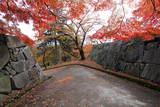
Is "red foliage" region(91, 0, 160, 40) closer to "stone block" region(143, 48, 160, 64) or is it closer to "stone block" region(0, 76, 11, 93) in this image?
"stone block" region(143, 48, 160, 64)

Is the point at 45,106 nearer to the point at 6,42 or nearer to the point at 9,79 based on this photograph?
the point at 9,79

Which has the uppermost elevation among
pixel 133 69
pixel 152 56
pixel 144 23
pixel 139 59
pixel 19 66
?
pixel 144 23

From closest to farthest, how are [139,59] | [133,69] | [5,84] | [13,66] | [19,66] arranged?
1. [5,84]
2. [13,66]
3. [19,66]
4. [139,59]
5. [133,69]

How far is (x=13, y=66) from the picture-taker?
11.4 feet

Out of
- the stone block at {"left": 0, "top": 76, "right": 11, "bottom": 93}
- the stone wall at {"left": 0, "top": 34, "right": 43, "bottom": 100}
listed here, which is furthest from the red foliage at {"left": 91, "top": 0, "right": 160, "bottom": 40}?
the stone block at {"left": 0, "top": 76, "right": 11, "bottom": 93}

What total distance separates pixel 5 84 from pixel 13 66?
0.75m

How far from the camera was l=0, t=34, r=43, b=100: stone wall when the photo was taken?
304 centimetres

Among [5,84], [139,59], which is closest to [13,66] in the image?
[5,84]

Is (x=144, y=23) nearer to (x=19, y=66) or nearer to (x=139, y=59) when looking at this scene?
(x=139, y=59)

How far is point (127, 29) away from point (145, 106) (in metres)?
3.62

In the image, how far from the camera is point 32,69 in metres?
4.55

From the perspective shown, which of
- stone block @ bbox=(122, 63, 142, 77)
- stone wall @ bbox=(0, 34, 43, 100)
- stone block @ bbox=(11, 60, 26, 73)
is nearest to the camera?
stone wall @ bbox=(0, 34, 43, 100)

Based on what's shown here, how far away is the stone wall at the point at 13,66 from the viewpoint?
3.04 meters

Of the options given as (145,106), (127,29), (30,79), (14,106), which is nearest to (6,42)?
(30,79)
